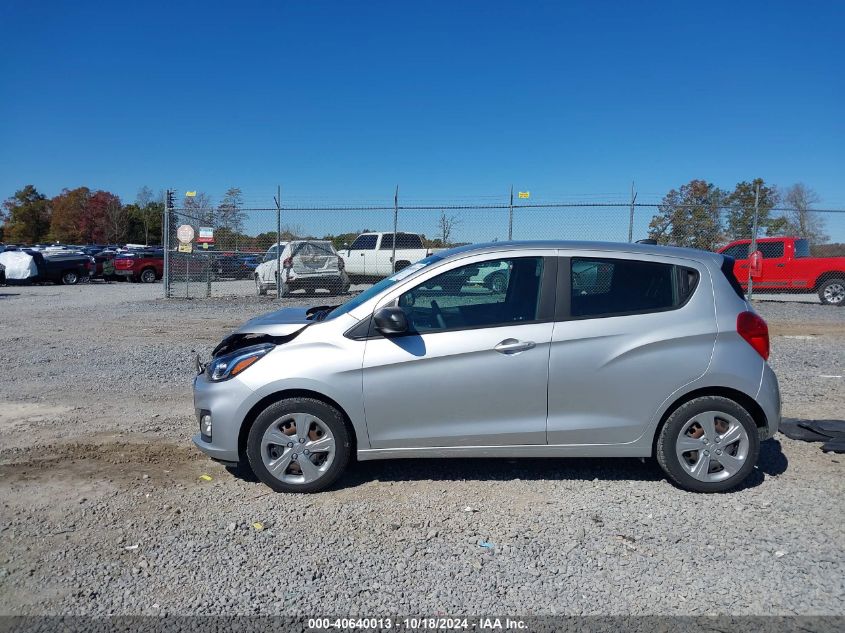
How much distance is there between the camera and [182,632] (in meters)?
2.98

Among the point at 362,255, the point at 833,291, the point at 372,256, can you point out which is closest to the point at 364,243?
the point at 362,255

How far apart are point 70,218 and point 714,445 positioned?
2952 inches

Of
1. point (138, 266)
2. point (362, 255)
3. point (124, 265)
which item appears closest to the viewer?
point (362, 255)

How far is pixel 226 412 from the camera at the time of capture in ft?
14.7

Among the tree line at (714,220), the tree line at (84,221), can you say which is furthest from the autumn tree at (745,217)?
the tree line at (84,221)

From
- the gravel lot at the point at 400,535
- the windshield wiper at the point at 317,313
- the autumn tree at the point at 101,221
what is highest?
the autumn tree at the point at 101,221

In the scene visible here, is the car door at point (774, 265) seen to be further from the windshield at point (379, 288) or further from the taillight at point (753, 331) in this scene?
the windshield at point (379, 288)

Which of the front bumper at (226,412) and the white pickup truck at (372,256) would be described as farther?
the white pickup truck at (372,256)

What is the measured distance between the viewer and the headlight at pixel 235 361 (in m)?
4.53

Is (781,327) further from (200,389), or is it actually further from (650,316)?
(200,389)

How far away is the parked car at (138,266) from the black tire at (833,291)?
25.9 meters

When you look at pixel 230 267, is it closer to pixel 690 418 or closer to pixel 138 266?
pixel 138 266

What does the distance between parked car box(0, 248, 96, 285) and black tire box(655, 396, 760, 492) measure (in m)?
27.7

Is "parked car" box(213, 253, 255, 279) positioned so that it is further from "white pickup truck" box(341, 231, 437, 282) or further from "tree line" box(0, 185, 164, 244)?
"tree line" box(0, 185, 164, 244)
